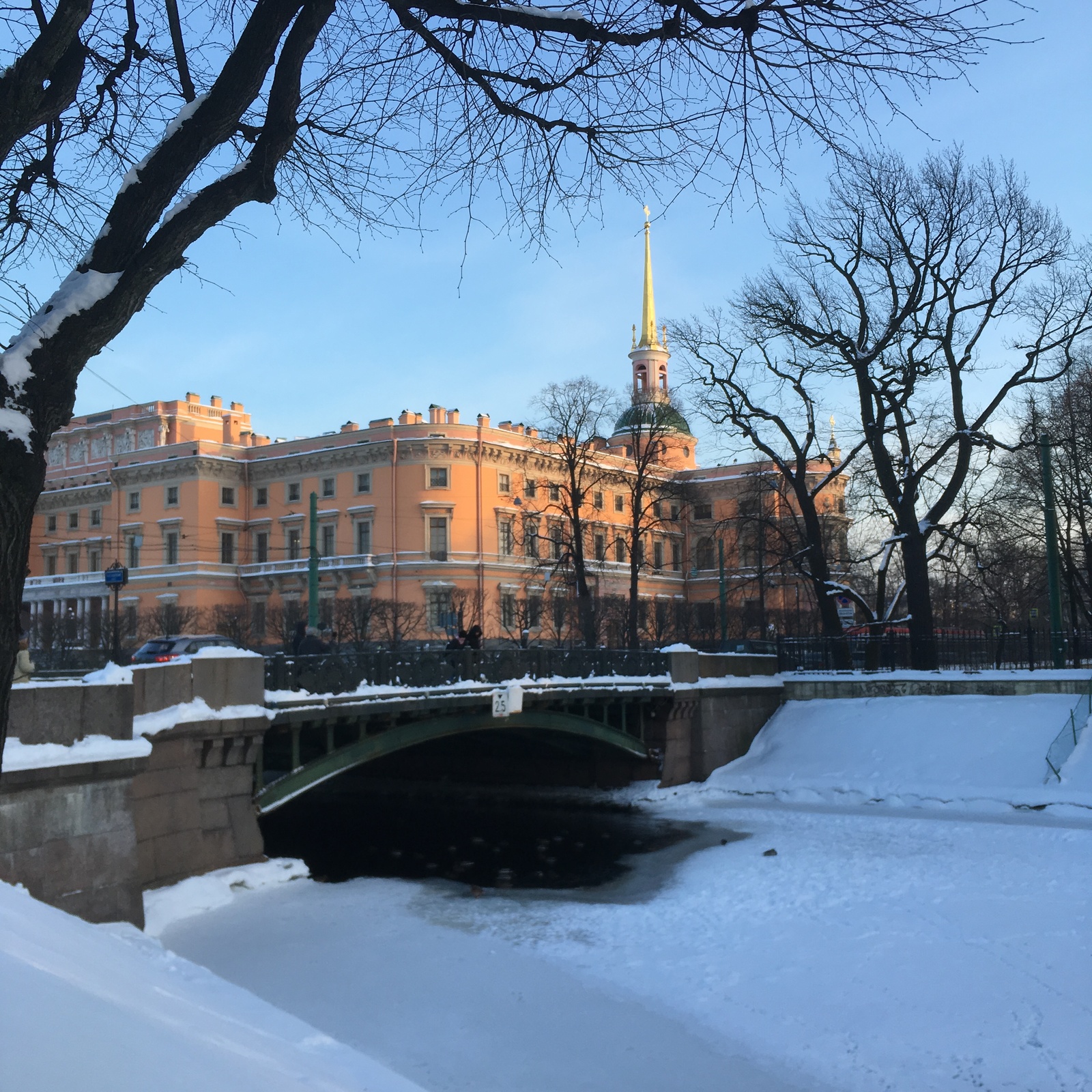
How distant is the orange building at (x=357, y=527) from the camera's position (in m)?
56.2

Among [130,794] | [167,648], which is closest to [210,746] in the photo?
[130,794]

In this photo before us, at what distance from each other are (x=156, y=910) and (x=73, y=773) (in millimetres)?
2458

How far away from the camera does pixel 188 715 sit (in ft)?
47.8

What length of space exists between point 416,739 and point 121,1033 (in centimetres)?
1564

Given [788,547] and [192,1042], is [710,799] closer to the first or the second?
[788,547]

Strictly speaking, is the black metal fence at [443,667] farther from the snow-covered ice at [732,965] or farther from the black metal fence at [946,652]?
the black metal fence at [946,652]

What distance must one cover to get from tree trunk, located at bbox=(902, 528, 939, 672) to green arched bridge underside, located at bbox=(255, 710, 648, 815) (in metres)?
8.02

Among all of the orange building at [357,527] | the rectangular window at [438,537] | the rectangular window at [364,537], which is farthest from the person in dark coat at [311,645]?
the rectangular window at [364,537]

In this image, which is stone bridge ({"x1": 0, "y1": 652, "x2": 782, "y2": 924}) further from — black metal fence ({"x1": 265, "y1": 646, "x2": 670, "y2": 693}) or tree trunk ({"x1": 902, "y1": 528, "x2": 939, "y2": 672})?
tree trunk ({"x1": 902, "y1": 528, "x2": 939, "y2": 672})

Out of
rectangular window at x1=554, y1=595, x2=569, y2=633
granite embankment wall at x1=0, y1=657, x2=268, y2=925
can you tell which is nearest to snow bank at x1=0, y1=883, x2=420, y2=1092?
granite embankment wall at x1=0, y1=657, x2=268, y2=925

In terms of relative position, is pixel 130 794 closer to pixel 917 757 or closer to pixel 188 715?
pixel 188 715

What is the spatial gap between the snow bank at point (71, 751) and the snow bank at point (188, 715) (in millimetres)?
823

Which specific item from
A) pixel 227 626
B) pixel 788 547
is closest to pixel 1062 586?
pixel 788 547

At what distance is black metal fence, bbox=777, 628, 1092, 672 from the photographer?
27766mm
